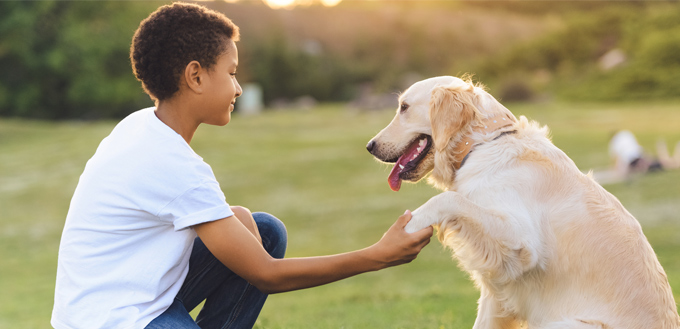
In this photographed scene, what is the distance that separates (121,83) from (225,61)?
1139 inches

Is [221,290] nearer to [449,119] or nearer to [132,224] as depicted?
[132,224]

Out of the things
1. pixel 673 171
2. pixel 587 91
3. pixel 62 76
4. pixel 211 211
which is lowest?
pixel 62 76

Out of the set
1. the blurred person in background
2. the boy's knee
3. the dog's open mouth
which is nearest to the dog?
the dog's open mouth

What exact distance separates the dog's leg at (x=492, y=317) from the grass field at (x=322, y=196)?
1.21 m

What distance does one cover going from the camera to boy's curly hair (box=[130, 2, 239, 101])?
8.54 feet

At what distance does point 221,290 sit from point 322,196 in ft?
41.8

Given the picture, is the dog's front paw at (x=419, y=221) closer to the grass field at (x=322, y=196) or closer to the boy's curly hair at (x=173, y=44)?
the boy's curly hair at (x=173, y=44)

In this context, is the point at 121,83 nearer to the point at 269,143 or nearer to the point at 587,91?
the point at 269,143

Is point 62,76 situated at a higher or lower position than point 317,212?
lower

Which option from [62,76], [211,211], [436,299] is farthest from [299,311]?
[62,76]

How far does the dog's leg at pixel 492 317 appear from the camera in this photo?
334 cm

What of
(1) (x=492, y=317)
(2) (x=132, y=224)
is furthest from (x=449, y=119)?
(2) (x=132, y=224)

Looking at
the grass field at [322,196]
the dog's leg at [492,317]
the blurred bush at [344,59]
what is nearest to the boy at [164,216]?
the dog's leg at [492,317]

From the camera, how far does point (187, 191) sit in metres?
2.48
